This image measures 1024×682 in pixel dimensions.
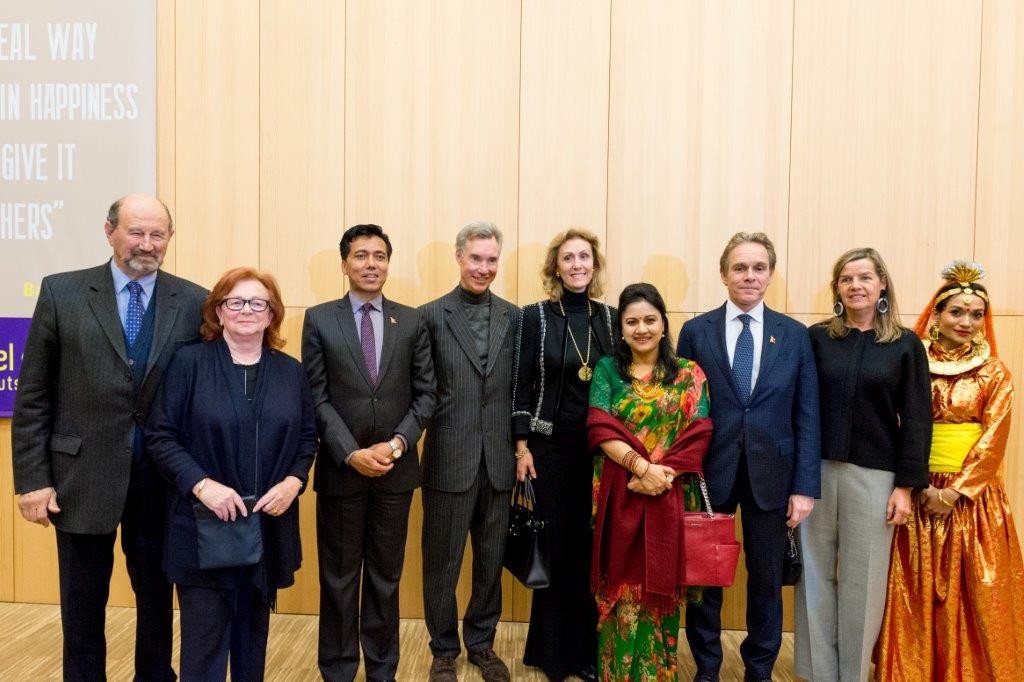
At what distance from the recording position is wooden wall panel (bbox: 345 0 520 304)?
356cm

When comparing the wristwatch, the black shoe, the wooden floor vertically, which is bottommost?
the wooden floor

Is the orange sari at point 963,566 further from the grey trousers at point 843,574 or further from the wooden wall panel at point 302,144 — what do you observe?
the wooden wall panel at point 302,144

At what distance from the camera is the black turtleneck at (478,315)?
2.91 meters

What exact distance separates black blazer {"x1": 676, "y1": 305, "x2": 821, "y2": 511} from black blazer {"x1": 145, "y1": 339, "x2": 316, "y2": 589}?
1668mm

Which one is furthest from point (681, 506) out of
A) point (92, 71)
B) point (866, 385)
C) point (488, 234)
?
point (92, 71)

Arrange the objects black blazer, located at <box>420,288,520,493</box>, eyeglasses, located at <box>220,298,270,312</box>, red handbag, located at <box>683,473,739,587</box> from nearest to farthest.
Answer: eyeglasses, located at <box>220,298,270,312</box>
red handbag, located at <box>683,473,739,587</box>
black blazer, located at <box>420,288,520,493</box>

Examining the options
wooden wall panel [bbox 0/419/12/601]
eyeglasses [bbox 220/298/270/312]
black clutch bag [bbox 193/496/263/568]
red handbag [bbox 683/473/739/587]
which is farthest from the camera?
wooden wall panel [bbox 0/419/12/601]

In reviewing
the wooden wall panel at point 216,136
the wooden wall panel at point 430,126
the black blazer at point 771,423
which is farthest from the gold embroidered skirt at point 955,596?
the wooden wall panel at point 216,136

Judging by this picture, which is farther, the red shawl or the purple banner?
the purple banner

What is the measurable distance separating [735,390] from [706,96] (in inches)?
67.1

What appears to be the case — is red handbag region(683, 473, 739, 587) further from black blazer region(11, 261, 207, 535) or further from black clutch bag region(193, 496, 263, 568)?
black blazer region(11, 261, 207, 535)

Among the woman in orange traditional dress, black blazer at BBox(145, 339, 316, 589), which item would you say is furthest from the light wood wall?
black blazer at BBox(145, 339, 316, 589)

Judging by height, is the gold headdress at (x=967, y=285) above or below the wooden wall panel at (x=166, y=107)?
below

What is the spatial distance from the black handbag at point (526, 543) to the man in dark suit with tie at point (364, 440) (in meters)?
0.46
